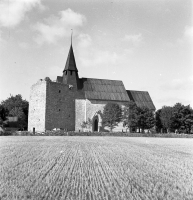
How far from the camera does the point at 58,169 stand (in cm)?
909

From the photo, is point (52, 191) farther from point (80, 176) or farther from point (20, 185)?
point (80, 176)

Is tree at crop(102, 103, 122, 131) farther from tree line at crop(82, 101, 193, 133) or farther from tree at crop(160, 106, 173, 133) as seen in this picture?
tree at crop(160, 106, 173, 133)

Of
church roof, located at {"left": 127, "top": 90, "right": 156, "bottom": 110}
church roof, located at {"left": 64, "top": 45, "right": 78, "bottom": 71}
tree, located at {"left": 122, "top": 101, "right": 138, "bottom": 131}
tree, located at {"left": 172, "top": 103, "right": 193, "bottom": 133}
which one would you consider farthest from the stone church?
tree, located at {"left": 172, "top": 103, "right": 193, "bottom": 133}

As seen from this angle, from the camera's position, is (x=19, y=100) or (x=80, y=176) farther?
(x=19, y=100)

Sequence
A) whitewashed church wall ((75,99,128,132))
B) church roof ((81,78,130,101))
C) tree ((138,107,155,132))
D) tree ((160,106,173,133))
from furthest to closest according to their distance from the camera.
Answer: tree ((160,106,173,133)) → church roof ((81,78,130,101)) → whitewashed church wall ((75,99,128,132)) → tree ((138,107,155,132))

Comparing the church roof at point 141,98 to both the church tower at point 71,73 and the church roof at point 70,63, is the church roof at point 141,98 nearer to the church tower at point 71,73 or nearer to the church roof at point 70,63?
the church tower at point 71,73

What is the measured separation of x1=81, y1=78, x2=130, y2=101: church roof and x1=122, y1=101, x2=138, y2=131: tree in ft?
13.1

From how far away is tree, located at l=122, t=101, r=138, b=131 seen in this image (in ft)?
169

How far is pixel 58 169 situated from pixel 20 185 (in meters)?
2.29

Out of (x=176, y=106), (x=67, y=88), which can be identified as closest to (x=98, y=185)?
(x=67, y=88)

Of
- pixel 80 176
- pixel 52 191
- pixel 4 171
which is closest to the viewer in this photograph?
pixel 52 191

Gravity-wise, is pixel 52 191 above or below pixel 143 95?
below

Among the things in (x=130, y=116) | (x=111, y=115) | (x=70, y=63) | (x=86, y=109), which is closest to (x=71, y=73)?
(x=70, y=63)

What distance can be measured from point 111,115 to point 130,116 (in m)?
3.73
